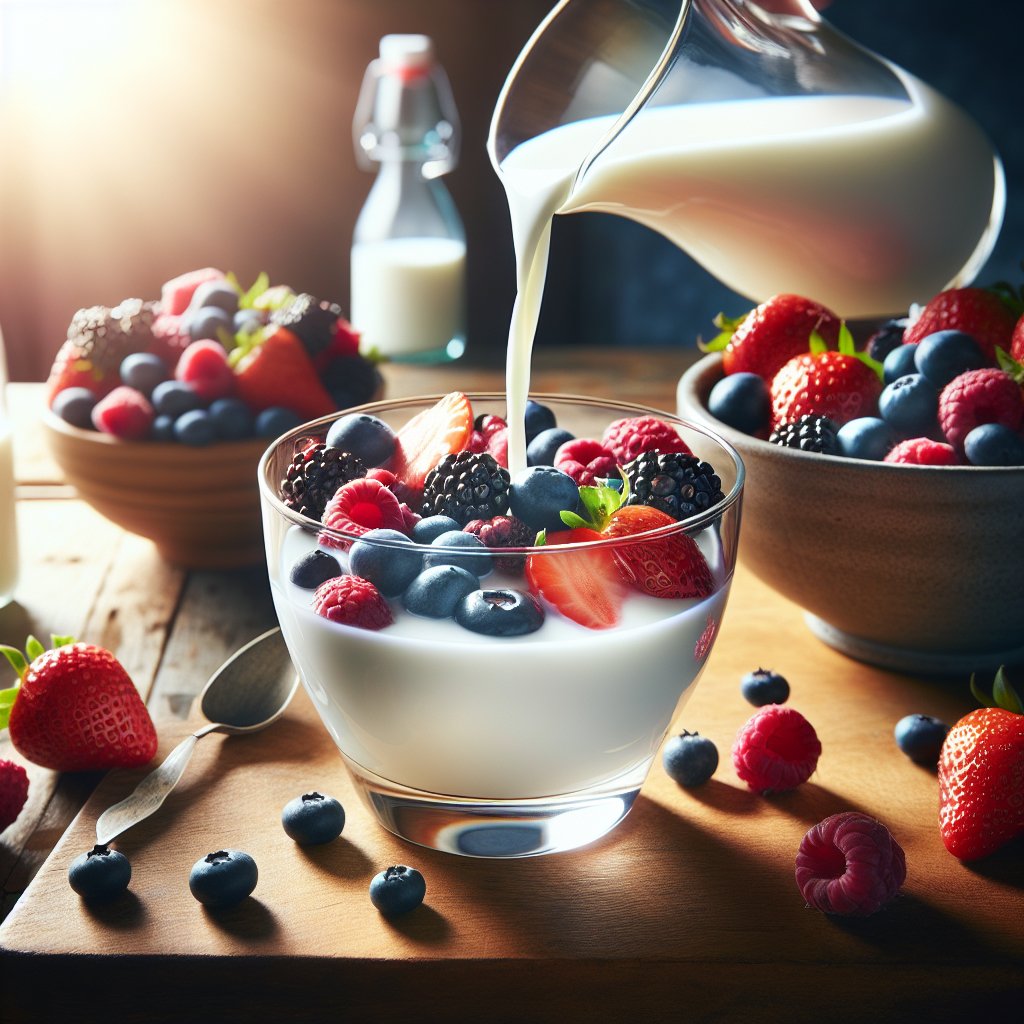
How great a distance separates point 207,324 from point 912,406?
68 cm

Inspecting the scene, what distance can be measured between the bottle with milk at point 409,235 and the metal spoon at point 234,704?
1.06m

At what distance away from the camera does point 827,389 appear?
3.30ft

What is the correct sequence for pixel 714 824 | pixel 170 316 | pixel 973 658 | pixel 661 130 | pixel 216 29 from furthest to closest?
pixel 216 29, pixel 170 316, pixel 661 130, pixel 973 658, pixel 714 824

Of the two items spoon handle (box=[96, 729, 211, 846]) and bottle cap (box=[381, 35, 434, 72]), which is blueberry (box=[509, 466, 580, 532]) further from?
bottle cap (box=[381, 35, 434, 72])

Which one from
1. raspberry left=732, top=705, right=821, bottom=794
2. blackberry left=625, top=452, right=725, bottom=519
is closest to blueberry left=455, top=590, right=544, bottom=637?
blackberry left=625, top=452, right=725, bottom=519

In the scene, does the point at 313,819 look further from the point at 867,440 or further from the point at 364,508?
the point at 867,440

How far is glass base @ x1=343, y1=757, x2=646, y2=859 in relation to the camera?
2.56 ft

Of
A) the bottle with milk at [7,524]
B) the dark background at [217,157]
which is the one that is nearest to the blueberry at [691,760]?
the bottle with milk at [7,524]

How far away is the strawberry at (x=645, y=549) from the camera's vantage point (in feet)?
2.33

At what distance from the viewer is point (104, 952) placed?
0.70 meters

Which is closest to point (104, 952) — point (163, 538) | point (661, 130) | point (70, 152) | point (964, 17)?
point (163, 538)

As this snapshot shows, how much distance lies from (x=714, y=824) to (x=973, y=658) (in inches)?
11.8

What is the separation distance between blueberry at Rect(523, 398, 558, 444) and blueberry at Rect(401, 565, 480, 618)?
256 mm

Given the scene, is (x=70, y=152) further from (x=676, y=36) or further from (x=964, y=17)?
(x=676, y=36)
